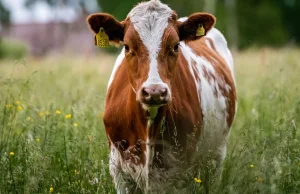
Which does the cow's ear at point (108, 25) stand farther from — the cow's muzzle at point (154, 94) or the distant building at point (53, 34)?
the distant building at point (53, 34)

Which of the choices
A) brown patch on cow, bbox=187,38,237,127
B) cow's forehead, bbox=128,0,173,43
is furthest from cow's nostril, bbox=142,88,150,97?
brown patch on cow, bbox=187,38,237,127

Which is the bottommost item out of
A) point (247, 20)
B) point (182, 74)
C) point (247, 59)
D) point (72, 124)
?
point (247, 20)

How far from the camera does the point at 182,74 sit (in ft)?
17.1

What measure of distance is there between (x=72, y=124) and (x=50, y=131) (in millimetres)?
670

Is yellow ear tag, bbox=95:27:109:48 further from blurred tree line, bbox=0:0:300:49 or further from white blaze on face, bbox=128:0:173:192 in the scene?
blurred tree line, bbox=0:0:300:49

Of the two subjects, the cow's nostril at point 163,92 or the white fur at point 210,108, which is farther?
the white fur at point 210,108

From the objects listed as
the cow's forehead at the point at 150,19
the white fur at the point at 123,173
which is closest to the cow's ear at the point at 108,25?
the cow's forehead at the point at 150,19

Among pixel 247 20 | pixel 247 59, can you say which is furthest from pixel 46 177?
pixel 247 20

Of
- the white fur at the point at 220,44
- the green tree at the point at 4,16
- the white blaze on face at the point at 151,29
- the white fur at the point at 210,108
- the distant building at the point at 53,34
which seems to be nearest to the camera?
the white blaze on face at the point at 151,29

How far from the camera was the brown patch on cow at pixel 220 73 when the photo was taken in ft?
20.4

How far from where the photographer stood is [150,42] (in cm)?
456

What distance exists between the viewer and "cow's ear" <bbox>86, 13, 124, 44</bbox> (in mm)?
4977

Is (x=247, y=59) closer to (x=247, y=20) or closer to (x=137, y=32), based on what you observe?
(x=137, y=32)

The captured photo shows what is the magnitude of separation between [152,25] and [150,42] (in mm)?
176
